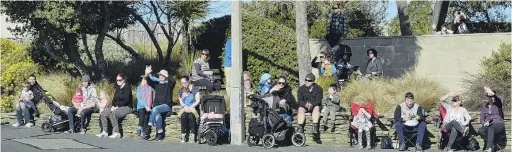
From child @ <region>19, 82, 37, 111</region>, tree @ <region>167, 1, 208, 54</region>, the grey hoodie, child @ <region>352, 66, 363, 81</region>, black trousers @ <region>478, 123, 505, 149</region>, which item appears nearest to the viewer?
black trousers @ <region>478, 123, 505, 149</region>

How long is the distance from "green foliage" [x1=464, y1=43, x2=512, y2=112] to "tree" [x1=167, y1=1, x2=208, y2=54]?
22.3 feet

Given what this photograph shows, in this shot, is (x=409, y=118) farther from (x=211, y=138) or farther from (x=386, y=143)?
(x=211, y=138)

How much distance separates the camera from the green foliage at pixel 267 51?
20953 mm

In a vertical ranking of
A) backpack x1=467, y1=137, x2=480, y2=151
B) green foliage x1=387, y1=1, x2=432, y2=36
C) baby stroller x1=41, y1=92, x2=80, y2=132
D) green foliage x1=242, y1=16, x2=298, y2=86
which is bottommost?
backpack x1=467, y1=137, x2=480, y2=151

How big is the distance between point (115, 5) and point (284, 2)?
6.68m

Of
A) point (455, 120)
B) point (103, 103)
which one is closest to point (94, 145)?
point (103, 103)

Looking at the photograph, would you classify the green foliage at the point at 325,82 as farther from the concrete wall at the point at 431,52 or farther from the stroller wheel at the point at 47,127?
A: the stroller wheel at the point at 47,127

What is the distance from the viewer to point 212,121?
52.2ft

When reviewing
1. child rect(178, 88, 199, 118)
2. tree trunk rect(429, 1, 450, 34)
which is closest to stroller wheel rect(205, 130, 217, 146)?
child rect(178, 88, 199, 118)

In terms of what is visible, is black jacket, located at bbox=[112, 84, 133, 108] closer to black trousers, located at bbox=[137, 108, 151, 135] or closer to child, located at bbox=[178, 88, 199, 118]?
black trousers, located at bbox=[137, 108, 151, 135]

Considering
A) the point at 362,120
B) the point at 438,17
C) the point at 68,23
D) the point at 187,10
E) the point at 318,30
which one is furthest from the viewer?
the point at 318,30

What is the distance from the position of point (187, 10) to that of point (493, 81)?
7707mm

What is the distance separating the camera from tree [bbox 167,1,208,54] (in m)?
21.2

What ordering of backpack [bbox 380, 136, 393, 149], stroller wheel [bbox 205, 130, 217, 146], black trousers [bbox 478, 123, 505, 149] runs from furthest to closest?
stroller wheel [bbox 205, 130, 217, 146], backpack [bbox 380, 136, 393, 149], black trousers [bbox 478, 123, 505, 149]
